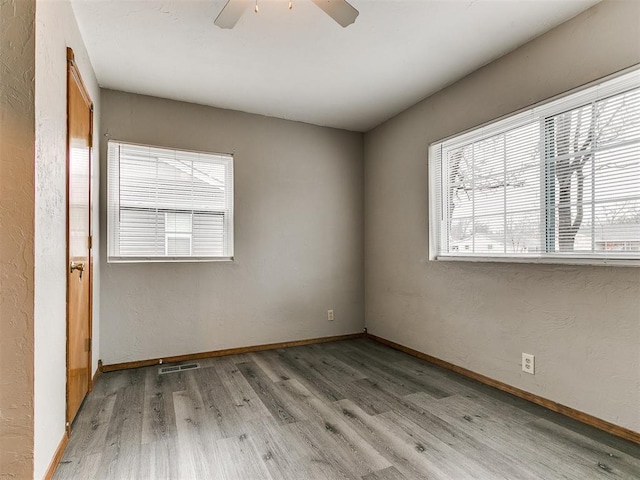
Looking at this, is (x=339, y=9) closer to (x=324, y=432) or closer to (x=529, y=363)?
(x=324, y=432)

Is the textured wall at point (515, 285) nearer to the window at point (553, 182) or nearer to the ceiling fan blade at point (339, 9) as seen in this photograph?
the window at point (553, 182)

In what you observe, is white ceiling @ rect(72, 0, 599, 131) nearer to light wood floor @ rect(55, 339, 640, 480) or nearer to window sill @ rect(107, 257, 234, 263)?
window sill @ rect(107, 257, 234, 263)

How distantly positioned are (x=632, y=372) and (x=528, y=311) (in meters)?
0.63

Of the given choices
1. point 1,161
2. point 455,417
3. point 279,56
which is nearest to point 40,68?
point 1,161

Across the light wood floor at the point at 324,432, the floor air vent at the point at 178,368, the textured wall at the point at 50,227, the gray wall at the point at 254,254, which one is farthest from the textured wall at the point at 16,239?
the gray wall at the point at 254,254

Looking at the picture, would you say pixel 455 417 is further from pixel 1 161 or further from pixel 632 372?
pixel 1 161

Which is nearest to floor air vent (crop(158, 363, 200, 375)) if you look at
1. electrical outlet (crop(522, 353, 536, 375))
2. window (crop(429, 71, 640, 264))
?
window (crop(429, 71, 640, 264))

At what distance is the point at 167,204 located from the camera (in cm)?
331

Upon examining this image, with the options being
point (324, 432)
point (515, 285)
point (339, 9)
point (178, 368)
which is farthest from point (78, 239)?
point (515, 285)

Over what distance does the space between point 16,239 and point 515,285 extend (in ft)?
9.54

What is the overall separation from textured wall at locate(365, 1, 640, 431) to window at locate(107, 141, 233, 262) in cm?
180

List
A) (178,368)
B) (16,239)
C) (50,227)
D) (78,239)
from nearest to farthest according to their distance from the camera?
(16,239), (50,227), (78,239), (178,368)

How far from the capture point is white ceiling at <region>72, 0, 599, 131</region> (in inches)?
83.4

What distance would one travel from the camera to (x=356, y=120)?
392 cm
